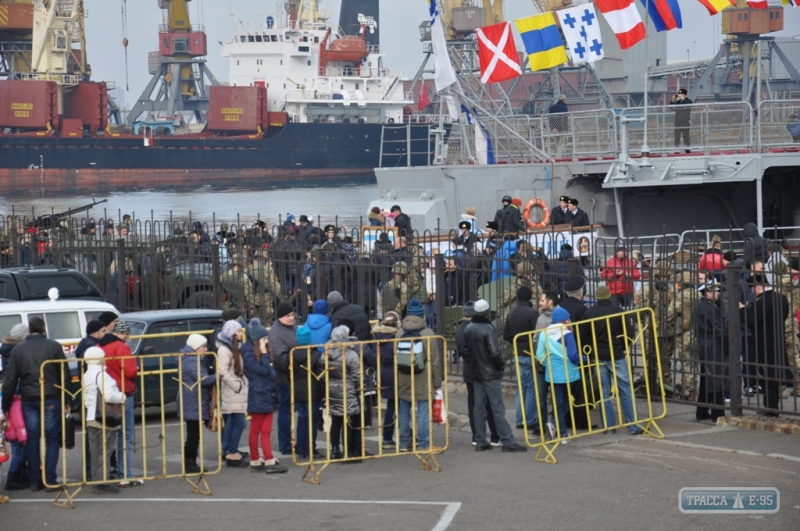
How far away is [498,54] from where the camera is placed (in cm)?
2231

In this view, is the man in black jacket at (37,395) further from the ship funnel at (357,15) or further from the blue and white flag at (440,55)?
the ship funnel at (357,15)

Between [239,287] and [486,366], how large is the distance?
6541mm

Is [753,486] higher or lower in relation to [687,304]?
lower

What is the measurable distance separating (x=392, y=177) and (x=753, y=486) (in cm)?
1791

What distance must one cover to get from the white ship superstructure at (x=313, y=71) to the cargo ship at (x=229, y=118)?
0.11 metres

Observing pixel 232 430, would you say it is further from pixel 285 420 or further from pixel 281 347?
pixel 281 347

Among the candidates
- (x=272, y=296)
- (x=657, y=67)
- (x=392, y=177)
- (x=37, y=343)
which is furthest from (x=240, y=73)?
(x=37, y=343)

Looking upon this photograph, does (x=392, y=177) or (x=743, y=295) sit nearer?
(x=743, y=295)

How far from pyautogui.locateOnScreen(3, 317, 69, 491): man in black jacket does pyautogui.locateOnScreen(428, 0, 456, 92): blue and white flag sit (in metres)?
15.6

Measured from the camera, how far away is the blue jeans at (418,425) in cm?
991

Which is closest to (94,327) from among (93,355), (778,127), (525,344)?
(93,355)

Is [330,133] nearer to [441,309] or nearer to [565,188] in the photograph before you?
[565,188]

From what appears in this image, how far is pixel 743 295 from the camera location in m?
10.6

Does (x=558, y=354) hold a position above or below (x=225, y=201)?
below
